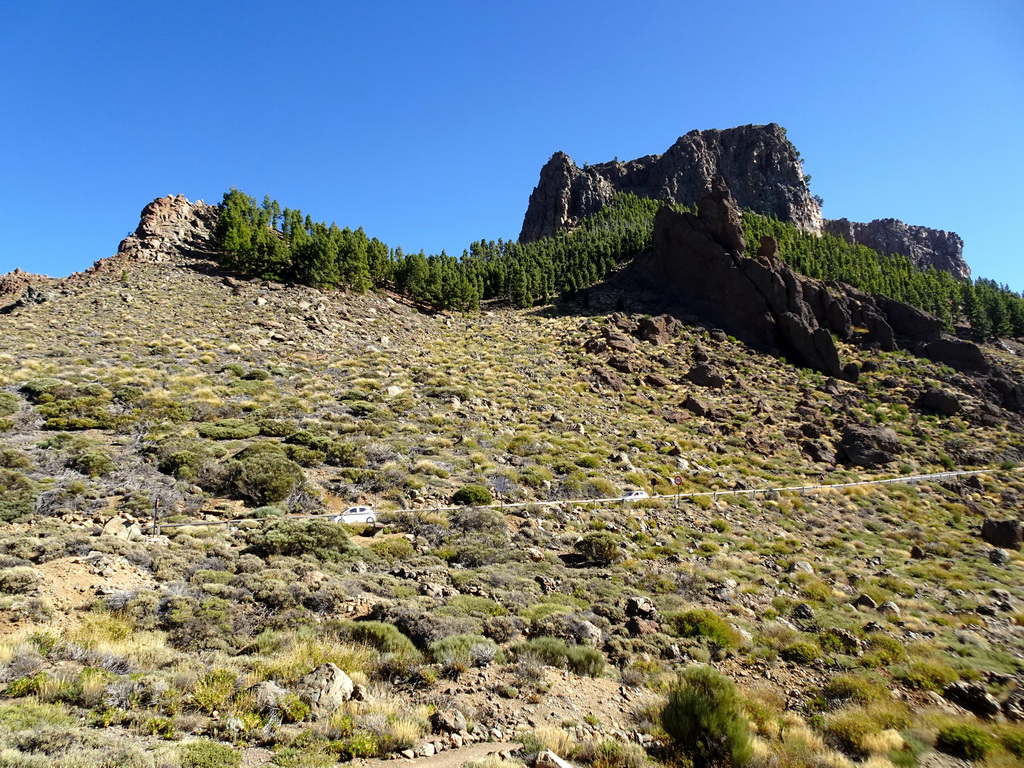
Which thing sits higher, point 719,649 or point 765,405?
point 765,405

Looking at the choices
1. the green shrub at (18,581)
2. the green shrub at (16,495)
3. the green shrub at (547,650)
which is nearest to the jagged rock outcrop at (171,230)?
the green shrub at (16,495)

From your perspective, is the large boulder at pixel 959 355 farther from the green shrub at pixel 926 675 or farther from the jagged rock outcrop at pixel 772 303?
the green shrub at pixel 926 675

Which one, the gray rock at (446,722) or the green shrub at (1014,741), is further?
the green shrub at (1014,741)

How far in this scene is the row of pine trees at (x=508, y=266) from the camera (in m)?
54.1

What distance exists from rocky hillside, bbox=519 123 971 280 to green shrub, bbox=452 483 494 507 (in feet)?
402

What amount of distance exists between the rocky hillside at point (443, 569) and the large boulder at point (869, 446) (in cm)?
23

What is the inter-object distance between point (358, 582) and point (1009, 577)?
22.7 metres

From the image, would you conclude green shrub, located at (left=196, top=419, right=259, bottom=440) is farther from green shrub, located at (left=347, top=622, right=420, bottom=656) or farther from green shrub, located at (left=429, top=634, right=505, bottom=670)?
green shrub, located at (left=429, top=634, right=505, bottom=670)

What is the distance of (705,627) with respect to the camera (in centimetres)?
1128

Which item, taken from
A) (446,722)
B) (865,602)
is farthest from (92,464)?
(865,602)

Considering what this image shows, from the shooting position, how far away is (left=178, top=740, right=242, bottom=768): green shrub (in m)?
5.46

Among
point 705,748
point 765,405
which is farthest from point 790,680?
point 765,405

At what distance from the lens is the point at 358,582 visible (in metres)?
11.5

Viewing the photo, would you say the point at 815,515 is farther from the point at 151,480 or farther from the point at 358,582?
the point at 151,480
